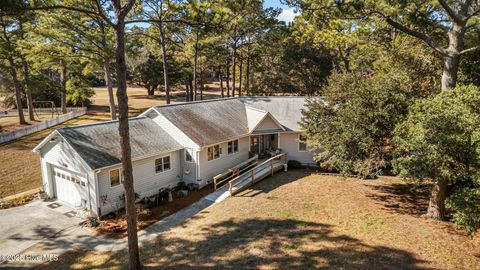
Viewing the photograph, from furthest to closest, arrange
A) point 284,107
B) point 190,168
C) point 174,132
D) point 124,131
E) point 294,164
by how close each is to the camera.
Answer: point 284,107 → point 294,164 → point 174,132 → point 190,168 → point 124,131

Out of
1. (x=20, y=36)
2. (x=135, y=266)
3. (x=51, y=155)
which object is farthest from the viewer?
(x=20, y=36)

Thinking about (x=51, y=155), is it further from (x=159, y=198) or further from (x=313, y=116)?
(x=313, y=116)

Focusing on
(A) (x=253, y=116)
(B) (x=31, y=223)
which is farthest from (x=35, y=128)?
(A) (x=253, y=116)

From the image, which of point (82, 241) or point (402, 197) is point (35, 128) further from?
point (402, 197)

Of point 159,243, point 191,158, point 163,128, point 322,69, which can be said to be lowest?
point 159,243

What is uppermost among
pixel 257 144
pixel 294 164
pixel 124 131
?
pixel 124 131

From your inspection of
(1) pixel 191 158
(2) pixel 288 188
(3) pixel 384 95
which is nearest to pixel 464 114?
(3) pixel 384 95
